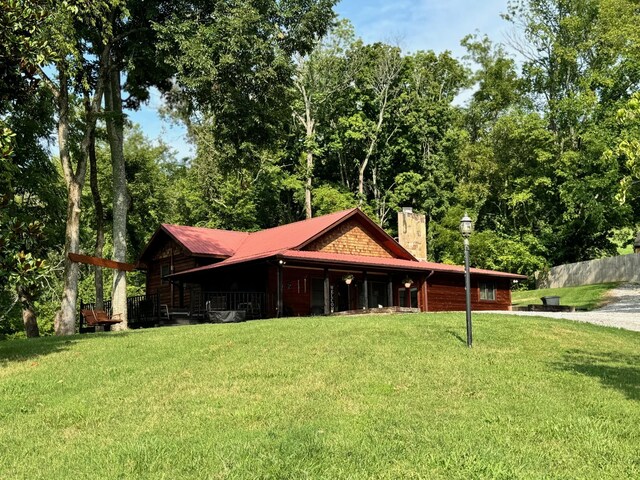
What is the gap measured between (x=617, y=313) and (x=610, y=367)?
15930 mm

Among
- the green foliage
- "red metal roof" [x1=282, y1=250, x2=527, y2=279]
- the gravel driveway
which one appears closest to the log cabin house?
"red metal roof" [x1=282, y1=250, x2=527, y2=279]

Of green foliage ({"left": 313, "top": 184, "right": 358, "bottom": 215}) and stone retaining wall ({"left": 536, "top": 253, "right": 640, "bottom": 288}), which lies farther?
green foliage ({"left": 313, "top": 184, "right": 358, "bottom": 215})

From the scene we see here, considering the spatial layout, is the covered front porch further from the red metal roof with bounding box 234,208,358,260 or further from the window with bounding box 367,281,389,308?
the red metal roof with bounding box 234,208,358,260

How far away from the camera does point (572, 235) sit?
142 feet

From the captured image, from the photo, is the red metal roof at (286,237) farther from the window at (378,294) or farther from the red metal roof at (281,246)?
the window at (378,294)

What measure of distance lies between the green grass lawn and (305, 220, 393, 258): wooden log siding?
11.7 metres

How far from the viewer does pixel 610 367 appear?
1059 cm

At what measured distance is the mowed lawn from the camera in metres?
5.50

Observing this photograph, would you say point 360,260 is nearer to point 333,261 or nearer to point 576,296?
point 333,261

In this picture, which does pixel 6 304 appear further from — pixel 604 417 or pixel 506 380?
pixel 604 417

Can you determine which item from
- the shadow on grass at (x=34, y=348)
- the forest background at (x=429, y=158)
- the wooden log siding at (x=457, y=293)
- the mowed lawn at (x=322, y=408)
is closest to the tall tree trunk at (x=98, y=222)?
the forest background at (x=429, y=158)

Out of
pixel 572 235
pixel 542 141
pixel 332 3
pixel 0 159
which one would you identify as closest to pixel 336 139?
pixel 542 141

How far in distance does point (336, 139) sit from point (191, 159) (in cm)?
1215

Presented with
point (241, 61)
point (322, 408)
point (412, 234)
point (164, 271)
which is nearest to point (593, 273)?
point (412, 234)
